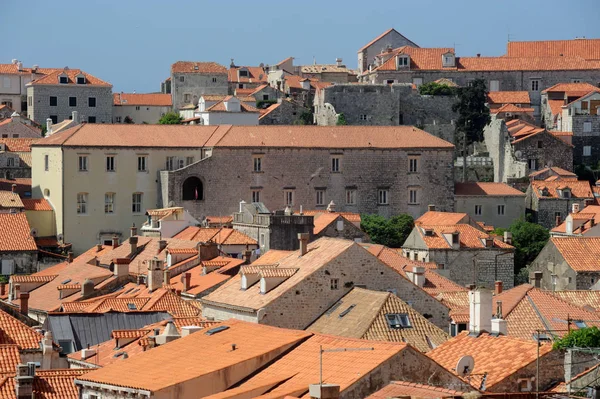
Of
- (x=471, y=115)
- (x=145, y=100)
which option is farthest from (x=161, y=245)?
(x=145, y=100)

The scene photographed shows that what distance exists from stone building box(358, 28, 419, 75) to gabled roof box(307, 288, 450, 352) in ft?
284

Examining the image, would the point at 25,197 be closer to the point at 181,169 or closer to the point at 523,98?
the point at 181,169

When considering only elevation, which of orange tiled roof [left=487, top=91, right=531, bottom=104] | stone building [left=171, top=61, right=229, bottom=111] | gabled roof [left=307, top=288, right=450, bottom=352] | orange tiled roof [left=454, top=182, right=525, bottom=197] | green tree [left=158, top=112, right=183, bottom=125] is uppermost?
stone building [left=171, top=61, right=229, bottom=111]

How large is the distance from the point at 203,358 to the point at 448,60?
87.1 meters

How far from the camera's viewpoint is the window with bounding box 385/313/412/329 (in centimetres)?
3812

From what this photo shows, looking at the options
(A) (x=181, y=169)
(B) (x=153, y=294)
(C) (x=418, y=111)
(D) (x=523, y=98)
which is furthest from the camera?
(D) (x=523, y=98)

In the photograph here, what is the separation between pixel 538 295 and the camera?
45000 mm

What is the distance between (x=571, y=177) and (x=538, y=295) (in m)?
53.9

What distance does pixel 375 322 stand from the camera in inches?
1487

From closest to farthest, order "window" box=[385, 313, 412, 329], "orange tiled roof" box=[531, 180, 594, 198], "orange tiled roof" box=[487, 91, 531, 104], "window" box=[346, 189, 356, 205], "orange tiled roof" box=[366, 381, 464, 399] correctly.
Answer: "orange tiled roof" box=[366, 381, 464, 399] → "window" box=[385, 313, 412, 329] → "window" box=[346, 189, 356, 205] → "orange tiled roof" box=[531, 180, 594, 198] → "orange tiled roof" box=[487, 91, 531, 104]

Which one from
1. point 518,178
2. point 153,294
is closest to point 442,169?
point 518,178

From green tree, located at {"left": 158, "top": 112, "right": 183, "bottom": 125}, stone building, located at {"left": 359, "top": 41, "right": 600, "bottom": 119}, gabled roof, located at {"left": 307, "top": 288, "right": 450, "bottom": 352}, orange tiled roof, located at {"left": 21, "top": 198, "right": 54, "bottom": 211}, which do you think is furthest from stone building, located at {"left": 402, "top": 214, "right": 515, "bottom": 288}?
gabled roof, located at {"left": 307, "top": 288, "right": 450, "bottom": 352}

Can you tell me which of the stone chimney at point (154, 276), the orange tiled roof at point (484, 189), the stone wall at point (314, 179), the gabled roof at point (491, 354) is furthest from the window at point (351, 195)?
the gabled roof at point (491, 354)

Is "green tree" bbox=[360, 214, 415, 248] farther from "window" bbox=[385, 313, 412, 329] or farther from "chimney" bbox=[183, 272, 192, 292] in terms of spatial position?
"window" bbox=[385, 313, 412, 329]
